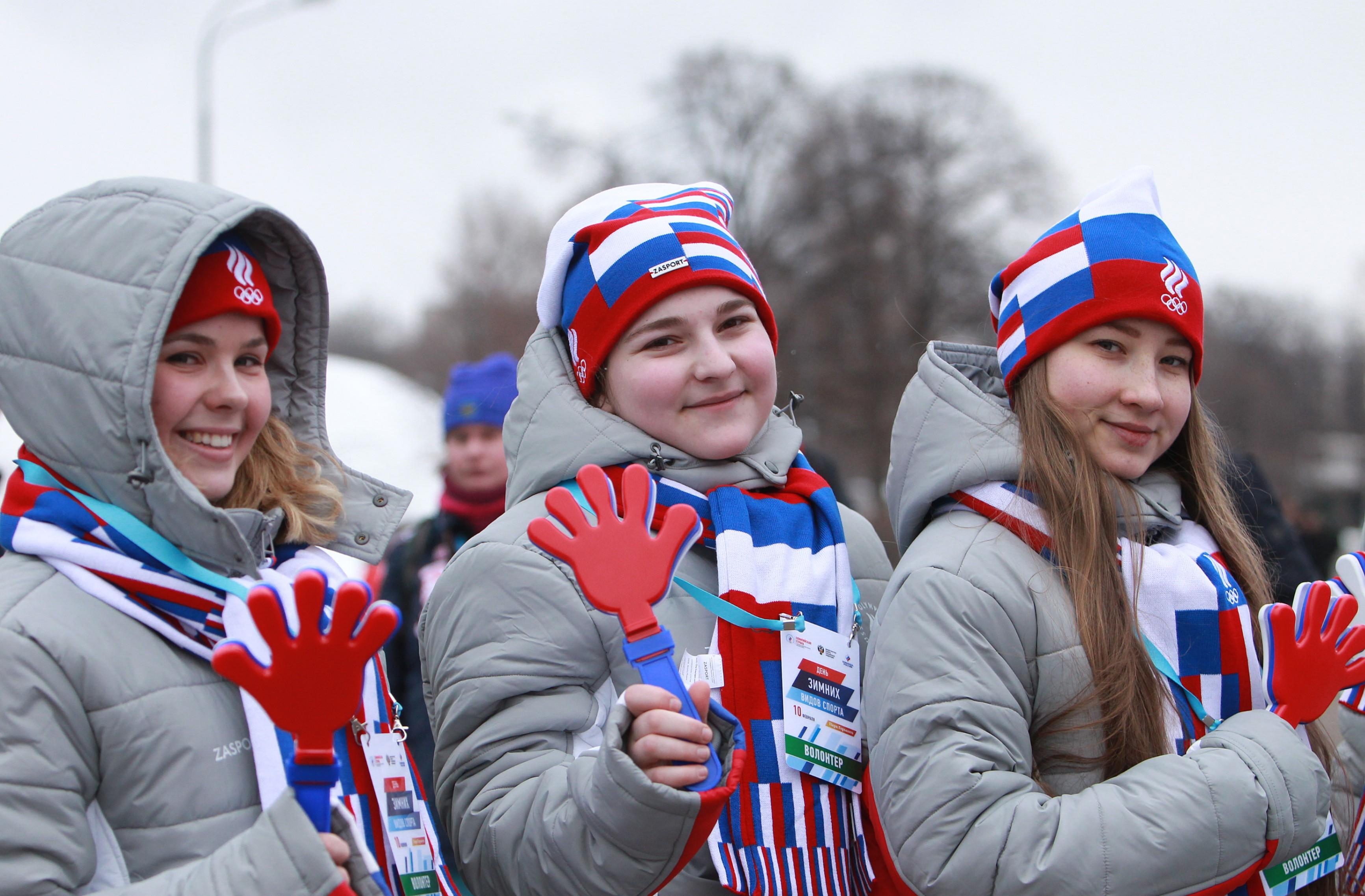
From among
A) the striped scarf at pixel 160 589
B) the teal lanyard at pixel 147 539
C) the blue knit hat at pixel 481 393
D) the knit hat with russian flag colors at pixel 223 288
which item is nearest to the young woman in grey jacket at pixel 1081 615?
the striped scarf at pixel 160 589

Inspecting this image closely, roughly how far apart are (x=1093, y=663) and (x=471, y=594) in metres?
1.06

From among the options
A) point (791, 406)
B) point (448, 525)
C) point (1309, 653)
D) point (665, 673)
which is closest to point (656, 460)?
point (791, 406)

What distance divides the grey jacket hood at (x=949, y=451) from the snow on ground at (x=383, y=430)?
23.0ft

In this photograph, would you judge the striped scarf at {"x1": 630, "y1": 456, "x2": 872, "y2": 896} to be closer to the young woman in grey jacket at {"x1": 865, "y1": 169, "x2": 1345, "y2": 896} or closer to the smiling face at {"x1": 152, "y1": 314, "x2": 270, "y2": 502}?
the young woman in grey jacket at {"x1": 865, "y1": 169, "x2": 1345, "y2": 896}

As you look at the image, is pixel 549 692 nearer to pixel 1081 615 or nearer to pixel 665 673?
pixel 665 673

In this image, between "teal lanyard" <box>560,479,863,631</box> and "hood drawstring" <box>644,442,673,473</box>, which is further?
"hood drawstring" <box>644,442,673,473</box>

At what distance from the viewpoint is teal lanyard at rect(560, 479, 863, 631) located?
6.75 feet

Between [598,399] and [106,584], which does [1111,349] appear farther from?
[106,584]

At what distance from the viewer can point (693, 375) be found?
220cm

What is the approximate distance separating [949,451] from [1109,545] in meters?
0.33

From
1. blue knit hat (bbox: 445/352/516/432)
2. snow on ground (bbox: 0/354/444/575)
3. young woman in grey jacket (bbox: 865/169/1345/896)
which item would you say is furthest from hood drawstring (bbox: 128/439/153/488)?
snow on ground (bbox: 0/354/444/575)

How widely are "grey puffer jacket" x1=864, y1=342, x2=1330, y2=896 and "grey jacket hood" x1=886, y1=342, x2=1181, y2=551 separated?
93 millimetres

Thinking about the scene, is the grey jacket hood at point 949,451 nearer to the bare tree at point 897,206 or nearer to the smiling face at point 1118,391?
the smiling face at point 1118,391

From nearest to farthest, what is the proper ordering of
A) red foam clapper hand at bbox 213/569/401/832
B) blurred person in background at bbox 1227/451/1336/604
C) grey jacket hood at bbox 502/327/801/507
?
red foam clapper hand at bbox 213/569/401/832, grey jacket hood at bbox 502/327/801/507, blurred person in background at bbox 1227/451/1336/604
